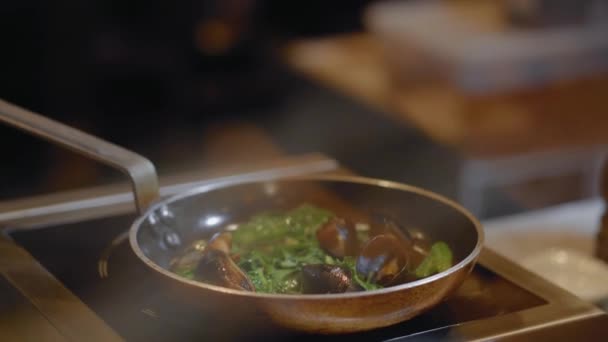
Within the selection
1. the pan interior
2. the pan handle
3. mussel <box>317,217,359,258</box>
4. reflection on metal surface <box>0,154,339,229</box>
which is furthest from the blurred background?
the pan handle

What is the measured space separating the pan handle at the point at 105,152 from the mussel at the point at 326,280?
0.77 ft

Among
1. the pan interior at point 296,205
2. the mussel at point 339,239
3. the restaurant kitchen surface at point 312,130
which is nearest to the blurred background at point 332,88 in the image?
the restaurant kitchen surface at point 312,130

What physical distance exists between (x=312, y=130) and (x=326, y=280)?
311cm

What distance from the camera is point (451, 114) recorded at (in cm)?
323

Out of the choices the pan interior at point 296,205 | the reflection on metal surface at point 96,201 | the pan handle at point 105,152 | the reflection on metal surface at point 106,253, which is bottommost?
the reflection on metal surface at point 96,201

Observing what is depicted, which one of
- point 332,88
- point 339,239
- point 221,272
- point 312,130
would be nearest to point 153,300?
point 221,272

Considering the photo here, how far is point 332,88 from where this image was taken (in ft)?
12.0

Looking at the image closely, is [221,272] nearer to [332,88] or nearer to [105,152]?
[105,152]

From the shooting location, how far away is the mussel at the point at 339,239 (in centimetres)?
95

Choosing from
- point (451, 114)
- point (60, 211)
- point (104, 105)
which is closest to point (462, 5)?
point (451, 114)

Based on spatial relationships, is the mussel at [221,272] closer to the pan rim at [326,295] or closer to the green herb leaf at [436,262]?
the pan rim at [326,295]

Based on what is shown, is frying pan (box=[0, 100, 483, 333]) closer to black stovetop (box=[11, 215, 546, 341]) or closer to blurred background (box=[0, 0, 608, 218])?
black stovetop (box=[11, 215, 546, 341])

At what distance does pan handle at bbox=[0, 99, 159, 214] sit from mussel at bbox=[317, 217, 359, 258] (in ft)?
0.70

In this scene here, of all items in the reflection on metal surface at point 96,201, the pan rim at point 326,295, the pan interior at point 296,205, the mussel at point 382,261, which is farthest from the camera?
the reflection on metal surface at point 96,201
